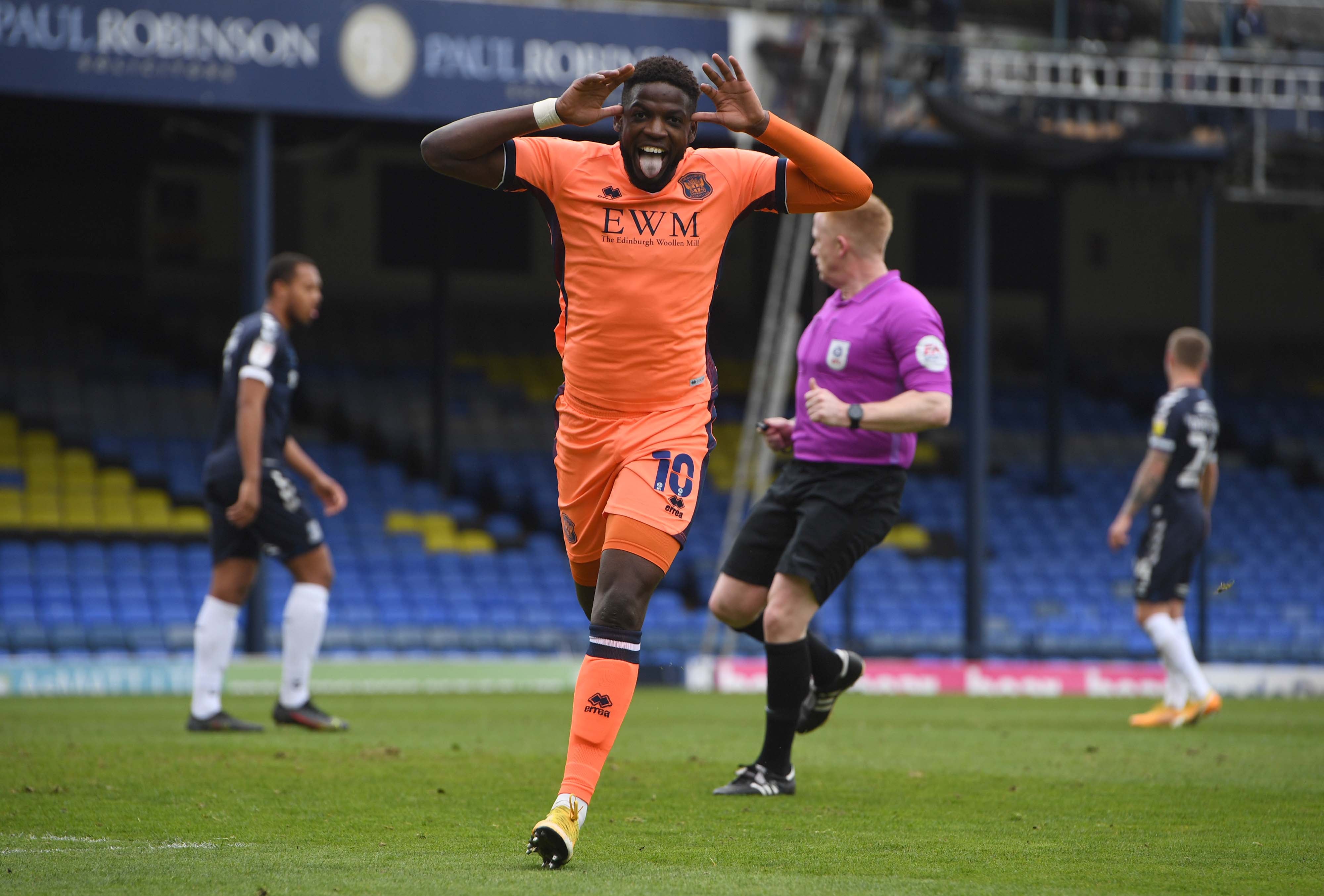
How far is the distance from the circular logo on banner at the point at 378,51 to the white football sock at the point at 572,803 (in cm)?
1216

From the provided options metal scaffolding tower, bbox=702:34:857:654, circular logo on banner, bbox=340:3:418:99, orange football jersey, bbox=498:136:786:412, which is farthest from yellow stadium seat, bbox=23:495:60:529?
orange football jersey, bbox=498:136:786:412

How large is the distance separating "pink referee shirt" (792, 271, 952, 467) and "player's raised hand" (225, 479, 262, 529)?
2.85m

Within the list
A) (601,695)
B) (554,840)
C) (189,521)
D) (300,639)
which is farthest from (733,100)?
(189,521)

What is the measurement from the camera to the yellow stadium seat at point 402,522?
18.8 meters

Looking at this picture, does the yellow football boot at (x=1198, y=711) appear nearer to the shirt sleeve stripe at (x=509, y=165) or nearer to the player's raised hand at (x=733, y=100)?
the player's raised hand at (x=733, y=100)

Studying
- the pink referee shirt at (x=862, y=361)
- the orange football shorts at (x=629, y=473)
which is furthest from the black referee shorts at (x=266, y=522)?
the orange football shorts at (x=629, y=473)

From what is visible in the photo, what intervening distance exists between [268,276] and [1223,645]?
13789 millimetres

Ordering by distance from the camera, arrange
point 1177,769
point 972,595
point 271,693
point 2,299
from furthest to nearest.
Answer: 1. point 2,299
2. point 972,595
3. point 271,693
4. point 1177,769

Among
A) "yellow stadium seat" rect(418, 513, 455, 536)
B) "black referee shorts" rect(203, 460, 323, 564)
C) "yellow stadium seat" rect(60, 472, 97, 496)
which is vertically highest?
"black referee shorts" rect(203, 460, 323, 564)

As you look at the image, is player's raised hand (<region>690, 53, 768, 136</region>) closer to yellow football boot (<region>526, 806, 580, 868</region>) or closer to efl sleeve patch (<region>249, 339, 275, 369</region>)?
yellow football boot (<region>526, 806, 580, 868</region>)

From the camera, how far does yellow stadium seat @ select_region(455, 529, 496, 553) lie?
18656 mm

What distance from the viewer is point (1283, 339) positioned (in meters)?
27.5

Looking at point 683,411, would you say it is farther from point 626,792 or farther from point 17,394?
point 17,394

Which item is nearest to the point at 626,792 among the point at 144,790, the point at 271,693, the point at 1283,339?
the point at 144,790
